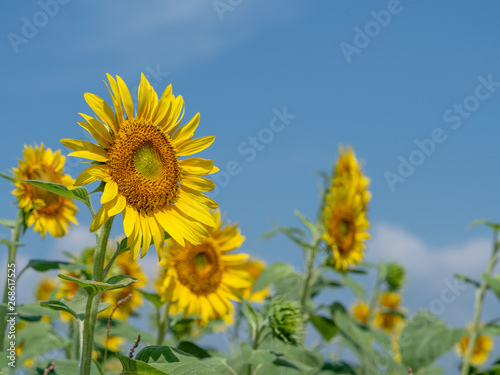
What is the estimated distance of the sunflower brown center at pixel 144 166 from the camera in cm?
200

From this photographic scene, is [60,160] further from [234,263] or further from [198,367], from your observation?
[198,367]

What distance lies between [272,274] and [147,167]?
193 cm

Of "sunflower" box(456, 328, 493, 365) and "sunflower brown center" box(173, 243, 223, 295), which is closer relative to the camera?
"sunflower brown center" box(173, 243, 223, 295)

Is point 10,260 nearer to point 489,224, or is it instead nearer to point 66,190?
point 66,190

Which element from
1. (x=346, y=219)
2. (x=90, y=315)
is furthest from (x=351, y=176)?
(x=90, y=315)

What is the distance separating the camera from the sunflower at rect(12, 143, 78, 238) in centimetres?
319

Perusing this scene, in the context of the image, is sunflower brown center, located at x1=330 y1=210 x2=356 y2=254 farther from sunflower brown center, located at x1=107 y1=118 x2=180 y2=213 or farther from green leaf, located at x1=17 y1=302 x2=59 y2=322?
sunflower brown center, located at x1=107 y1=118 x2=180 y2=213

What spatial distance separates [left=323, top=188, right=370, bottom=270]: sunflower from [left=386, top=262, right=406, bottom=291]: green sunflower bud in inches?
99.2

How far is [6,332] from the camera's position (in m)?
3.04

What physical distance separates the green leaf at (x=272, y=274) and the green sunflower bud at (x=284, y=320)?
0.72 metres

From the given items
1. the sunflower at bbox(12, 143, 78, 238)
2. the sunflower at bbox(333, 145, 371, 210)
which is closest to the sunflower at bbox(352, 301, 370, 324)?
the sunflower at bbox(333, 145, 371, 210)

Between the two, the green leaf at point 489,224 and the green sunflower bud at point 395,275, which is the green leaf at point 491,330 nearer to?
the green leaf at point 489,224

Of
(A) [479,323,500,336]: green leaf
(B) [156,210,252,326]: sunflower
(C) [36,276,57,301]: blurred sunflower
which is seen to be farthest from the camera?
(C) [36,276,57,301]: blurred sunflower

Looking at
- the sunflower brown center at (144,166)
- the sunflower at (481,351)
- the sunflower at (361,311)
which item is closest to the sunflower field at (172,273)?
the sunflower brown center at (144,166)
